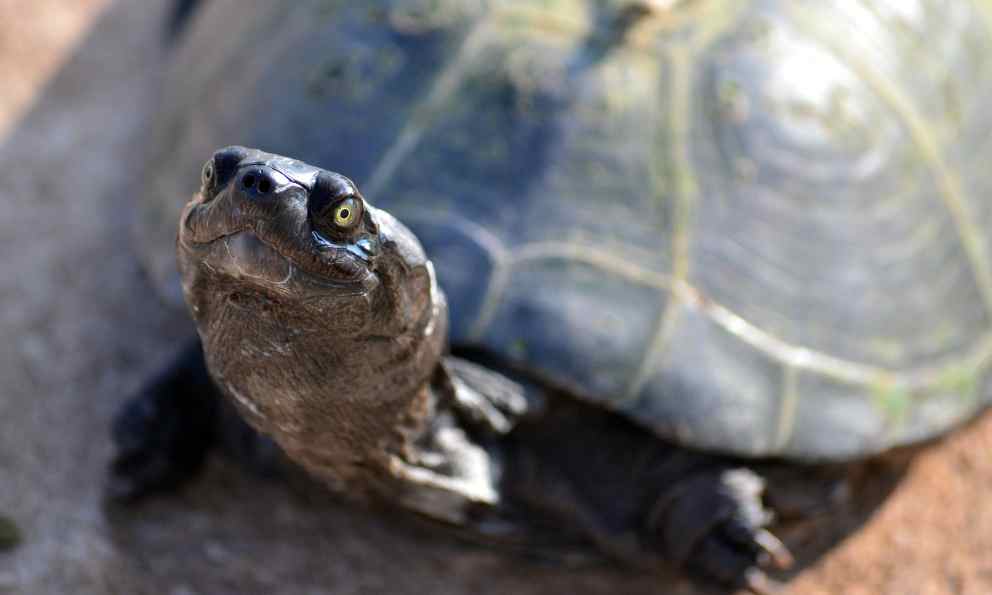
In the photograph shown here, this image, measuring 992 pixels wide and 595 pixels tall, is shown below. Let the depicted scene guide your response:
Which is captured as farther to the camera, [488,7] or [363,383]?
[488,7]

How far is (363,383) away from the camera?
1.67m

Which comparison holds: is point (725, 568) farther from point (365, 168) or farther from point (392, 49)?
point (392, 49)

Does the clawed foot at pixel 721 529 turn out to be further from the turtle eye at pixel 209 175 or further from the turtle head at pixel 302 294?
the turtle eye at pixel 209 175

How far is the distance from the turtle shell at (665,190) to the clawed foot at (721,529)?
98 mm

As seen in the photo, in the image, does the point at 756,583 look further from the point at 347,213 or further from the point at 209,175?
the point at 209,175

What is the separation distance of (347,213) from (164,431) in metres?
1.11

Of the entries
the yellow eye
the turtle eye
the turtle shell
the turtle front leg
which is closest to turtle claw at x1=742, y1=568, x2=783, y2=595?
the turtle shell

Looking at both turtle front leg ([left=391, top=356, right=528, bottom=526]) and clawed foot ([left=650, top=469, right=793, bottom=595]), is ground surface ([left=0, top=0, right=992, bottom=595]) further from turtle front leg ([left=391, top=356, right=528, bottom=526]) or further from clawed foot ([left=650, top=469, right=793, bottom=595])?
turtle front leg ([left=391, top=356, right=528, bottom=526])

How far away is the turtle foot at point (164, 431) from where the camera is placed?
233 cm

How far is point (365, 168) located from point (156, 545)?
0.83 metres

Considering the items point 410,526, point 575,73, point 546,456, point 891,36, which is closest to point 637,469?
point 546,456

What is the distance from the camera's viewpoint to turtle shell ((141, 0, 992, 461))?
2148mm

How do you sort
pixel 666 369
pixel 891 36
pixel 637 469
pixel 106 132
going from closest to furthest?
pixel 666 369 → pixel 637 469 → pixel 891 36 → pixel 106 132

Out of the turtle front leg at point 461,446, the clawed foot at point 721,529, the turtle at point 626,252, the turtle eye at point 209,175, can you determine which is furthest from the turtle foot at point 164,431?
the turtle eye at point 209,175
